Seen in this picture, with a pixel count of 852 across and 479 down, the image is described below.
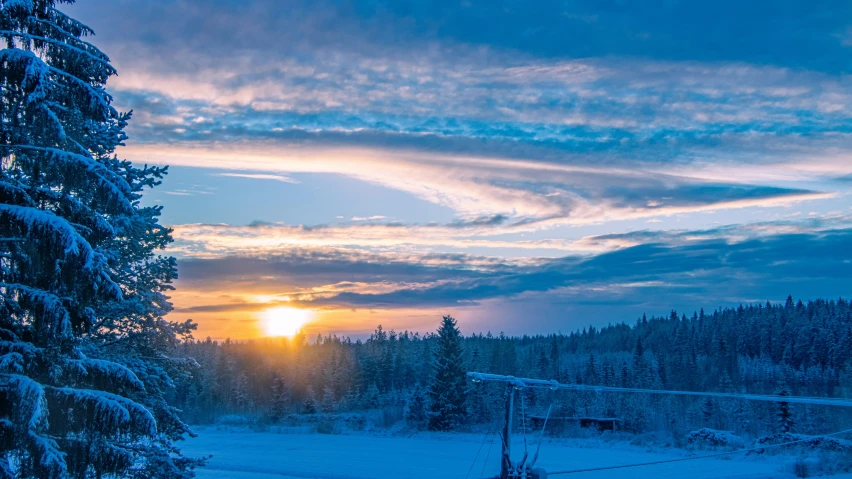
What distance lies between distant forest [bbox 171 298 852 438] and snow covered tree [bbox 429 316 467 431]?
182cm

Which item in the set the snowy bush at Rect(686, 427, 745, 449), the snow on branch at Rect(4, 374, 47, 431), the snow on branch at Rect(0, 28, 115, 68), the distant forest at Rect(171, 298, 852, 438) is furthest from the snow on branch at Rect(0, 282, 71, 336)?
the distant forest at Rect(171, 298, 852, 438)

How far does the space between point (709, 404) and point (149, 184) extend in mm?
63370

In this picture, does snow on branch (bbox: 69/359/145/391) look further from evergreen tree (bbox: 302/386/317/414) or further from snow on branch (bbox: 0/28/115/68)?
evergreen tree (bbox: 302/386/317/414)

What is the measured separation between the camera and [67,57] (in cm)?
897

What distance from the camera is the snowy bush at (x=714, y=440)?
4546 centimetres

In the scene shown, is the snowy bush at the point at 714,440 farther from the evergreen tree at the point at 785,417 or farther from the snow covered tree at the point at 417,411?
the snow covered tree at the point at 417,411

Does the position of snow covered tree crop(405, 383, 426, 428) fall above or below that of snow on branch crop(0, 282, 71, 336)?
below

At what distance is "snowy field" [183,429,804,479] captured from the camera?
111ft

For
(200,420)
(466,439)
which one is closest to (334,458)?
(466,439)

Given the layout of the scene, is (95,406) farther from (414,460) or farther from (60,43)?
(414,460)

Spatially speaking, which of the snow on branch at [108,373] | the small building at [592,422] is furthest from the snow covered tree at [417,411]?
the snow on branch at [108,373]

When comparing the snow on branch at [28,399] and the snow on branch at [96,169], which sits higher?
the snow on branch at [96,169]

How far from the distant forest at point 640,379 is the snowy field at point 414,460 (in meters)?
9.10

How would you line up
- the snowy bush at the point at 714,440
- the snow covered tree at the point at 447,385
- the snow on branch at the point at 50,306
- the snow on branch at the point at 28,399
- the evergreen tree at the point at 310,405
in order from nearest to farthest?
the snow on branch at the point at 28,399 → the snow on branch at the point at 50,306 → the snowy bush at the point at 714,440 → the snow covered tree at the point at 447,385 → the evergreen tree at the point at 310,405
